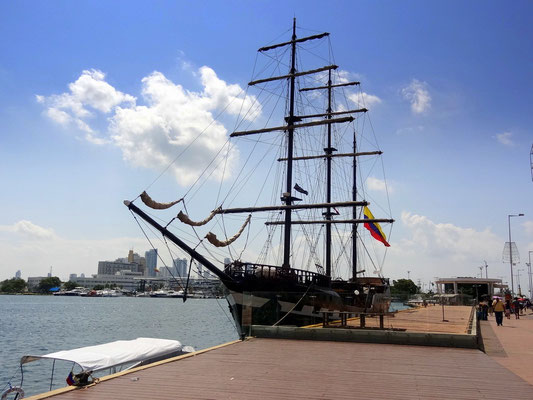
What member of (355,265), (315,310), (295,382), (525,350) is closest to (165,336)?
(315,310)

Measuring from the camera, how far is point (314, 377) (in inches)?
336

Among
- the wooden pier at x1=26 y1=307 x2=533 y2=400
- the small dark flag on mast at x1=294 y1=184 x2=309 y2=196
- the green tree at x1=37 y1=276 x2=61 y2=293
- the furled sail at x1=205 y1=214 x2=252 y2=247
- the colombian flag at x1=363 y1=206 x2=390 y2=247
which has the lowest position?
the green tree at x1=37 y1=276 x2=61 y2=293

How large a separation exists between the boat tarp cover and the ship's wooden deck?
3262mm

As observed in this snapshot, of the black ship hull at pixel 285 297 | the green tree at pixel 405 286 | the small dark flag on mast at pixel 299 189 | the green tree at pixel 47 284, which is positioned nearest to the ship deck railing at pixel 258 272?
the black ship hull at pixel 285 297

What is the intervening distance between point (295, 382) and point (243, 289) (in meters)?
19.1

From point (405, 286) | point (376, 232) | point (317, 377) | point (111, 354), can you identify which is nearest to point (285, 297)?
point (111, 354)

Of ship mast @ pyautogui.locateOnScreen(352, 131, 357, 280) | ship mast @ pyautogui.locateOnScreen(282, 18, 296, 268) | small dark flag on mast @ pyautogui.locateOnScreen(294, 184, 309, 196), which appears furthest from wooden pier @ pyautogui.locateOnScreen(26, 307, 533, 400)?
ship mast @ pyautogui.locateOnScreen(352, 131, 357, 280)

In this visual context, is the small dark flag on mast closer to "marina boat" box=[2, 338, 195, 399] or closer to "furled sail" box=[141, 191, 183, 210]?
"furled sail" box=[141, 191, 183, 210]

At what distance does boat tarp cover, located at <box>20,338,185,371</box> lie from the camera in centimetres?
1231

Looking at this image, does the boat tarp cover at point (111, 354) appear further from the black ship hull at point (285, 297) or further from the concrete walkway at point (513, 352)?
the concrete walkway at point (513, 352)

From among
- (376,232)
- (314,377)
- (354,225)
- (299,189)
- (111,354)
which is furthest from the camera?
(354,225)

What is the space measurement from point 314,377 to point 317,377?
6cm

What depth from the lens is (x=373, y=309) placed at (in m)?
17.1

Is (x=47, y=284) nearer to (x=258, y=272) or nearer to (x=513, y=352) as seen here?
(x=258, y=272)
